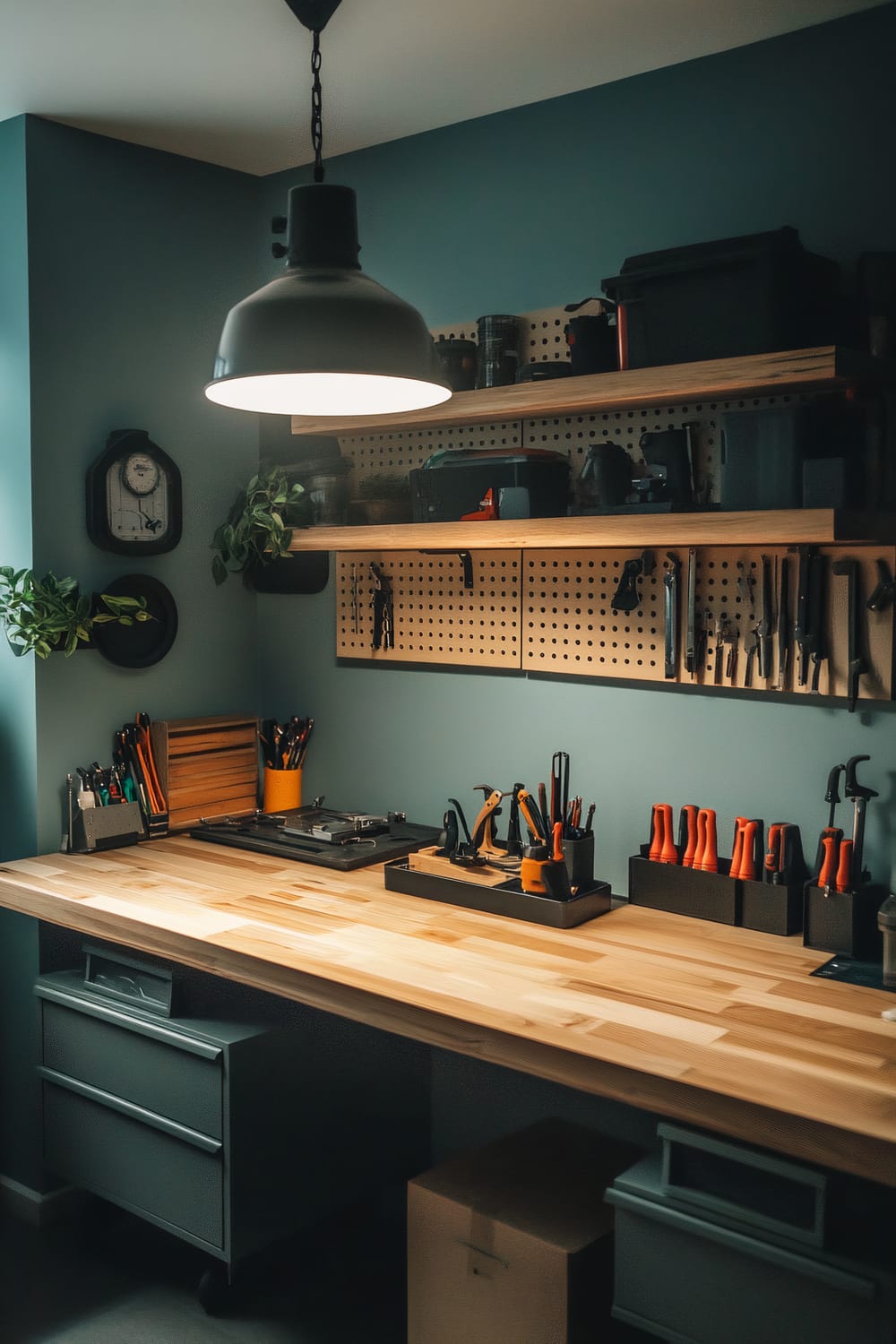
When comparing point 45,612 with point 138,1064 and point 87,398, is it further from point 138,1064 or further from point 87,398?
point 138,1064

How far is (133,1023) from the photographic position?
2.58 m

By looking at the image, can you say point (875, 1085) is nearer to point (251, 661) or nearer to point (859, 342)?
point (859, 342)

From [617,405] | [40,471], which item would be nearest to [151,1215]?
[40,471]

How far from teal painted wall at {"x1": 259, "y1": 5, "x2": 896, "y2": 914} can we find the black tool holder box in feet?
0.63

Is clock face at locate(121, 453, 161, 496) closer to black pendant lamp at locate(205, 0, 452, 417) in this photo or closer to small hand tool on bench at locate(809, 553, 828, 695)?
black pendant lamp at locate(205, 0, 452, 417)

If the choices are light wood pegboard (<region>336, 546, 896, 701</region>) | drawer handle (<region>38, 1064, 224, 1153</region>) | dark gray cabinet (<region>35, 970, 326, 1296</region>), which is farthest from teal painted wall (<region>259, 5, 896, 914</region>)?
drawer handle (<region>38, 1064, 224, 1153</region>)

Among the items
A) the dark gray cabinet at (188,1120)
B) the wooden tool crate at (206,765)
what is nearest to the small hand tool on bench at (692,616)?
the dark gray cabinet at (188,1120)

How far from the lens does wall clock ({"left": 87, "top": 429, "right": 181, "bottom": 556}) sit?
3.06 metres

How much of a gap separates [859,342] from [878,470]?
262mm

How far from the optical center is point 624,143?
265 centimetres

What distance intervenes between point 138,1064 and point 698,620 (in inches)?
61.7

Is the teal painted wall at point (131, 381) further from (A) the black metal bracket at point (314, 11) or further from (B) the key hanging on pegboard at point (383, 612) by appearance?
(A) the black metal bracket at point (314, 11)

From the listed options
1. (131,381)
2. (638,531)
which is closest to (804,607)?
(638,531)

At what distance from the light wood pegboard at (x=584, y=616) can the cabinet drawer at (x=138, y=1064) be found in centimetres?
114
